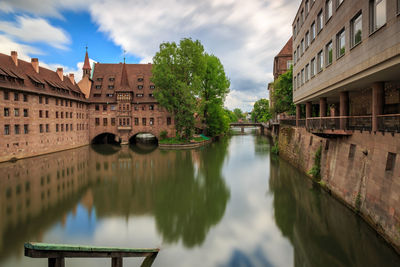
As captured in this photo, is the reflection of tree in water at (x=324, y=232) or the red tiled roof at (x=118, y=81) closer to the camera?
A: the reflection of tree in water at (x=324, y=232)

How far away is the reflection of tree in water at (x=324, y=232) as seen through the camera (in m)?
8.11

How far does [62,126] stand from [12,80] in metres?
11.3

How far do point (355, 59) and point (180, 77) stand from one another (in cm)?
3244

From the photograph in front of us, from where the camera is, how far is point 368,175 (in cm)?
1041

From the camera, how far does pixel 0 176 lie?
67.6 feet

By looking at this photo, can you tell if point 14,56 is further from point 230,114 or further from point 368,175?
point 230,114

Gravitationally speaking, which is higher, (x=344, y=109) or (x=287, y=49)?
(x=287, y=49)

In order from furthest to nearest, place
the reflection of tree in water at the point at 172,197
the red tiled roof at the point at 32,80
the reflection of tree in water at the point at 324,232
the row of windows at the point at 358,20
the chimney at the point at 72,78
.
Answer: the chimney at the point at 72,78, the red tiled roof at the point at 32,80, the reflection of tree in water at the point at 172,197, the row of windows at the point at 358,20, the reflection of tree in water at the point at 324,232

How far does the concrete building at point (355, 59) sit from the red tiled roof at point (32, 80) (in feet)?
107

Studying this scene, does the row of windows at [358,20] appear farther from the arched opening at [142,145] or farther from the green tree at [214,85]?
the green tree at [214,85]

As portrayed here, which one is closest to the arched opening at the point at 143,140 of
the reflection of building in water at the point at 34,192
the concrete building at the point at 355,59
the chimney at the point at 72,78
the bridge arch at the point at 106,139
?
the bridge arch at the point at 106,139

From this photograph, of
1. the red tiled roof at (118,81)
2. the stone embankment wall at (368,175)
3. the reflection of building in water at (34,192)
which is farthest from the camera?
the red tiled roof at (118,81)

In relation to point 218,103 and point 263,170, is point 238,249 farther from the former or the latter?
point 218,103

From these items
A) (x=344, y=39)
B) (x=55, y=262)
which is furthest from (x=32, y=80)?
(x=344, y=39)
